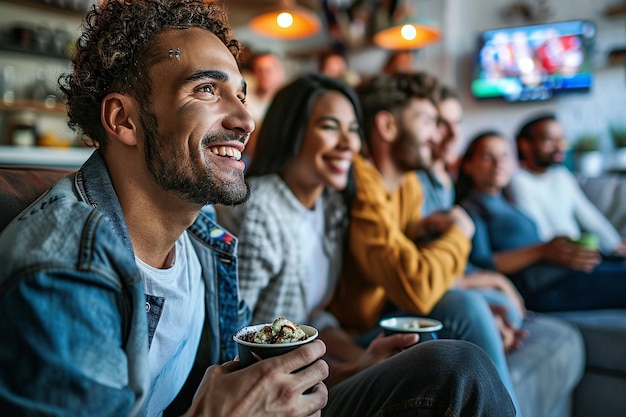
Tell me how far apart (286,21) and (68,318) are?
3.19m

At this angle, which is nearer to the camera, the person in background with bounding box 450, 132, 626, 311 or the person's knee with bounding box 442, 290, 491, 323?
the person's knee with bounding box 442, 290, 491, 323

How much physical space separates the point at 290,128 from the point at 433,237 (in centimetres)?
59

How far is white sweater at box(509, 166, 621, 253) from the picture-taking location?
287cm

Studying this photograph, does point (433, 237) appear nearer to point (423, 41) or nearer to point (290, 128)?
point (290, 128)

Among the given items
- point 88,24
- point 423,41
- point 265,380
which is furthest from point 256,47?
point 265,380

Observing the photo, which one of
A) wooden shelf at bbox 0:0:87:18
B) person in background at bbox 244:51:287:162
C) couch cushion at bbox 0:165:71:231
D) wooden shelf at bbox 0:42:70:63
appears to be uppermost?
wooden shelf at bbox 0:0:87:18

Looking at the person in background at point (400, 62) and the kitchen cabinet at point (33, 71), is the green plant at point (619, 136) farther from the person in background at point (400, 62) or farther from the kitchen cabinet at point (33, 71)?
the kitchen cabinet at point (33, 71)

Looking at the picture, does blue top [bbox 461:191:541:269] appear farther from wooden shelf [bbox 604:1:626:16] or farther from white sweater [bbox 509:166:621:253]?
wooden shelf [bbox 604:1:626:16]

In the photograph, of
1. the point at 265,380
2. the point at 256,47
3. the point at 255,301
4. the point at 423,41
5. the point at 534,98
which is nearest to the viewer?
the point at 265,380

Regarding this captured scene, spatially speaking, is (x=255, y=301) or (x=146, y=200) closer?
(x=146, y=200)

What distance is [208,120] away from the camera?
0.90 m

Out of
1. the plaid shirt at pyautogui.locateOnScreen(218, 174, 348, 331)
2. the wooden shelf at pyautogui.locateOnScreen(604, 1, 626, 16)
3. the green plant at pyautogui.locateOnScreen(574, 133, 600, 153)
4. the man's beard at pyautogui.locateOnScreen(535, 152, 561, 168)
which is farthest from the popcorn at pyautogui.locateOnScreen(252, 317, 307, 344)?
the wooden shelf at pyautogui.locateOnScreen(604, 1, 626, 16)

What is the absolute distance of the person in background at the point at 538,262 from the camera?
2223 millimetres

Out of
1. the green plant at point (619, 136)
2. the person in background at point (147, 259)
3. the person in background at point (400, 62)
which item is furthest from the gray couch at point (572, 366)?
the person in background at point (400, 62)
